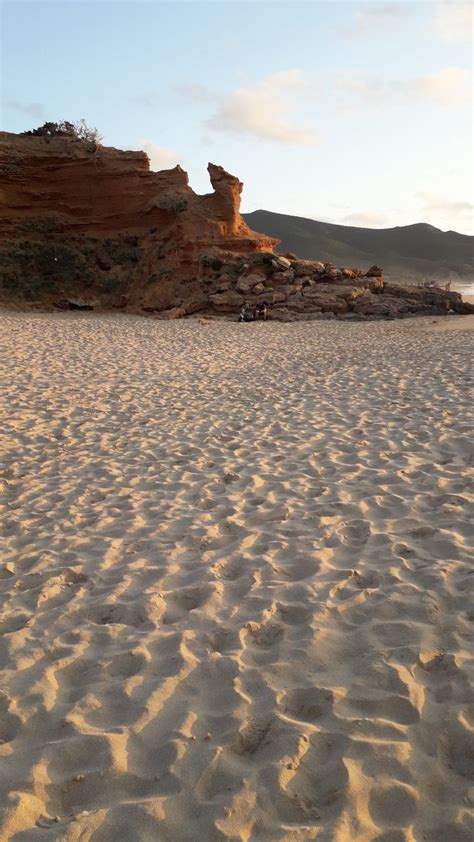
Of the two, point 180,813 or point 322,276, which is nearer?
point 180,813

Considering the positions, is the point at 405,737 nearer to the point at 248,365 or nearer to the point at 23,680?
the point at 23,680

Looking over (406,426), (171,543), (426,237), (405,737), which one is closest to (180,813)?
(405,737)

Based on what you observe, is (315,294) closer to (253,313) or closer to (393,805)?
(253,313)

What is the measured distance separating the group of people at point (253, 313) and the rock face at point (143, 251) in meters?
0.45

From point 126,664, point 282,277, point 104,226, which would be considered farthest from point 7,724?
point 104,226

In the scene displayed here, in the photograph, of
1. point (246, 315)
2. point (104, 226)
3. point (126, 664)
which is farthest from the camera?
point (104, 226)

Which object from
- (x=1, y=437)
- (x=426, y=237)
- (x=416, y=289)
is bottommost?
(x=1, y=437)

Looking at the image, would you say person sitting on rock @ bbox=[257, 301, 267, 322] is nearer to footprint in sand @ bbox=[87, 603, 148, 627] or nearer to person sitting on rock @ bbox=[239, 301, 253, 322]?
person sitting on rock @ bbox=[239, 301, 253, 322]

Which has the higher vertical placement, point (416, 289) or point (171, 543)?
point (416, 289)

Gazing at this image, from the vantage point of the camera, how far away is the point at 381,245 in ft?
349

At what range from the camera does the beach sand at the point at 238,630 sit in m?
2.06

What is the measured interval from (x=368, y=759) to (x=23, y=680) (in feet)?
5.52

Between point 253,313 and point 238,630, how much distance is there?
22.5m

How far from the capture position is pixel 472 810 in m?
1.97
